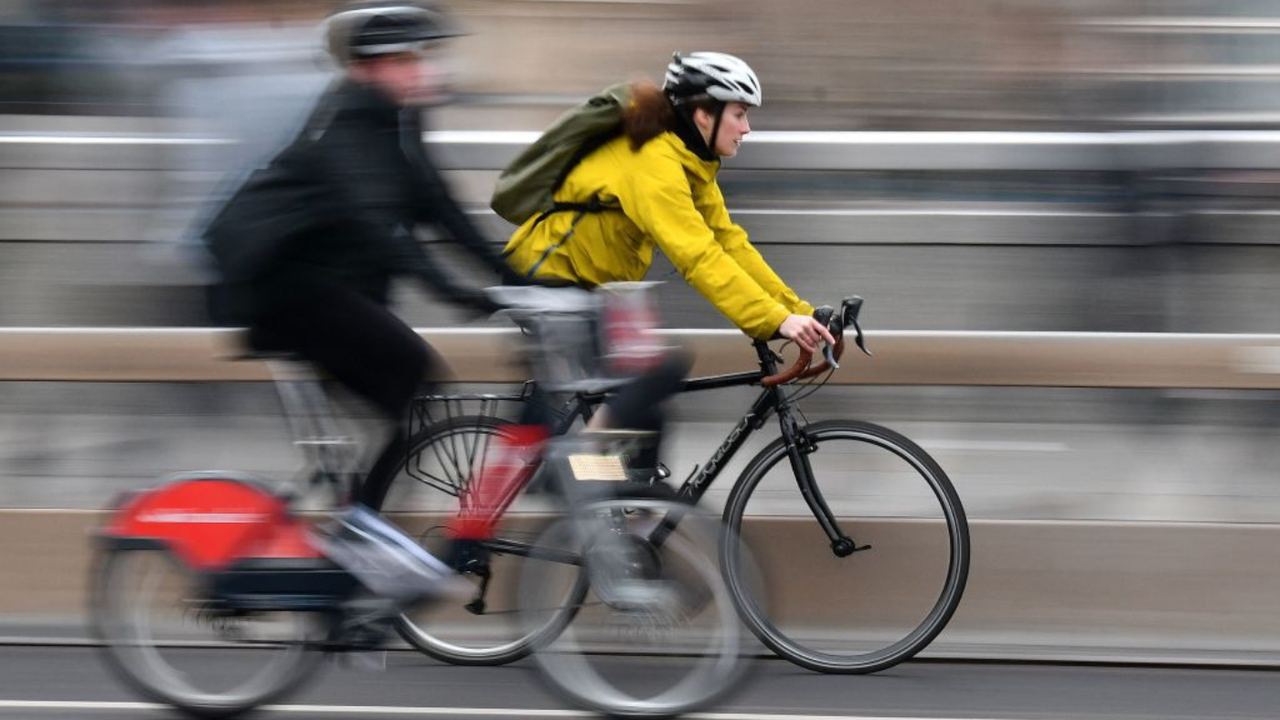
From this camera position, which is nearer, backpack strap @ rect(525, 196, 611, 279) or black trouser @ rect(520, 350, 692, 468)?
black trouser @ rect(520, 350, 692, 468)

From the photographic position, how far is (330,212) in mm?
5312

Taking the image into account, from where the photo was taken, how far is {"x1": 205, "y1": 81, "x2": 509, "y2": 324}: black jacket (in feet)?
17.3

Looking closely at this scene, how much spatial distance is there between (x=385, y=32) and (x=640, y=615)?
163 centimetres

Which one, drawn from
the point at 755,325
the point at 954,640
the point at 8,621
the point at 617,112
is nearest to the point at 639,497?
the point at 755,325

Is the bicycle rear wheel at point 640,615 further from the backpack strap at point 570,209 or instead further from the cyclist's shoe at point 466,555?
the backpack strap at point 570,209

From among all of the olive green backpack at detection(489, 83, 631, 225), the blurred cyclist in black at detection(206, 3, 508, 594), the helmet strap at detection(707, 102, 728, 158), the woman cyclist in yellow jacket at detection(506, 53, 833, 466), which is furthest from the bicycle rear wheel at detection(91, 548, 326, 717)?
the helmet strap at detection(707, 102, 728, 158)

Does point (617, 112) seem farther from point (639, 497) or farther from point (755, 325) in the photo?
point (639, 497)

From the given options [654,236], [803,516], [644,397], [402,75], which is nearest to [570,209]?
[654,236]

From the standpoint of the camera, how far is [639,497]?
18.0ft

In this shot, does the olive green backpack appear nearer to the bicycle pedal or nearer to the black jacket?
the black jacket

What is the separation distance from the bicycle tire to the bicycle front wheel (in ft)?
2.31

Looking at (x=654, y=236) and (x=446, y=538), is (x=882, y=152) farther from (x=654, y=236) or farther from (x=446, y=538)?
(x=446, y=538)

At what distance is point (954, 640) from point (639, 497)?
1575mm

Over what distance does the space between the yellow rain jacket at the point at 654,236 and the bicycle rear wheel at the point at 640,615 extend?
791 mm
